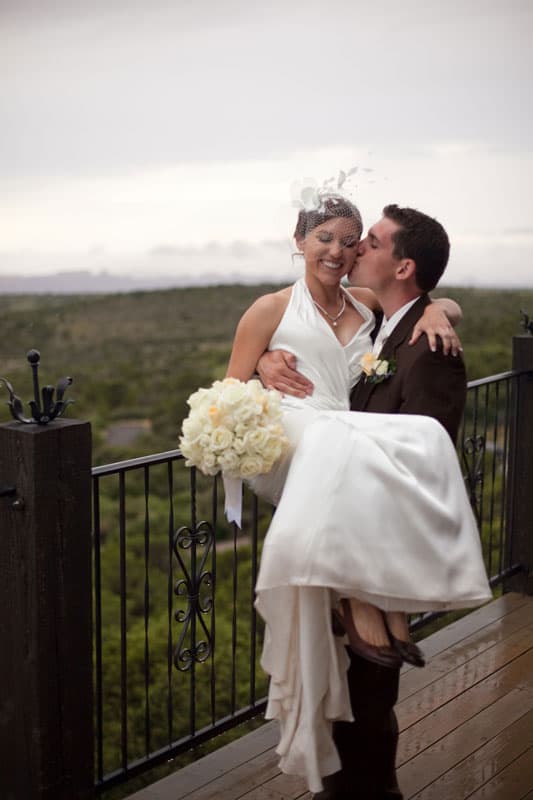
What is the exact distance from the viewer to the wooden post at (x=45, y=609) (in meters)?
2.16

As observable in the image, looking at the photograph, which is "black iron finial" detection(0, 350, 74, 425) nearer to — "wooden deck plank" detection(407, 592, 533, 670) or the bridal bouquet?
the bridal bouquet

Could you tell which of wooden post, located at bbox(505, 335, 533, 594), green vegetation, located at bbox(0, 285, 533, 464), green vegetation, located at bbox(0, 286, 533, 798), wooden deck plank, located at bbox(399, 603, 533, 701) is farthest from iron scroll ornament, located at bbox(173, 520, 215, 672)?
green vegetation, located at bbox(0, 285, 533, 464)

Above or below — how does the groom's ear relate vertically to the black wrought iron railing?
above

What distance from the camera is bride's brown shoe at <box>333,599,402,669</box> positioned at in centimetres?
194

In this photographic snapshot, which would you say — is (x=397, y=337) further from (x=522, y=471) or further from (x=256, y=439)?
(x=522, y=471)

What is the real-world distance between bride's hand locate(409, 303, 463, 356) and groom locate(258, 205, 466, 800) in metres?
0.02

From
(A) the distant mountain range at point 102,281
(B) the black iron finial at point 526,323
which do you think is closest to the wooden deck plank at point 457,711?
(B) the black iron finial at point 526,323

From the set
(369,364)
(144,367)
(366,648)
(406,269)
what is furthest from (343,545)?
(144,367)

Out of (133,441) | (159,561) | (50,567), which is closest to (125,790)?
(159,561)

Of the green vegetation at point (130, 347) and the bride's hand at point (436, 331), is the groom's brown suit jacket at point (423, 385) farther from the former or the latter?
the green vegetation at point (130, 347)

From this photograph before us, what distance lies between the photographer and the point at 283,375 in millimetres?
2340

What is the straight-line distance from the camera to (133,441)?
28891mm

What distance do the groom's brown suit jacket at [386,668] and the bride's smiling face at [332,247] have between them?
0.22m

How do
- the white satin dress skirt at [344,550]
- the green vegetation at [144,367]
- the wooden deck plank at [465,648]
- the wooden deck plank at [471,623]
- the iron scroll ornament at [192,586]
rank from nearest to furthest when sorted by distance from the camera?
the white satin dress skirt at [344,550], the iron scroll ornament at [192,586], the wooden deck plank at [465,648], the wooden deck plank at [471,623], the green vegetation at [144,367]
